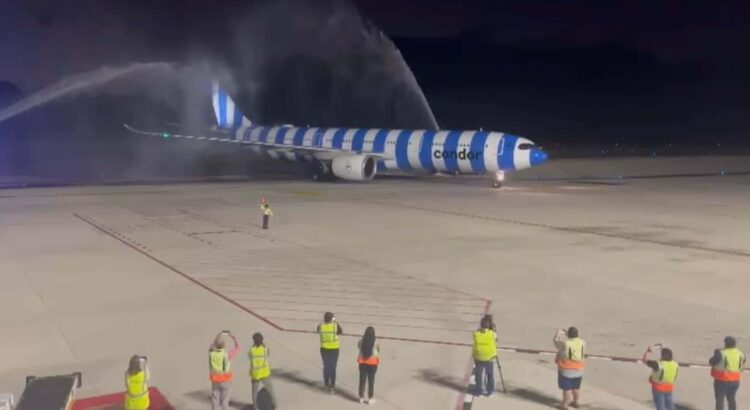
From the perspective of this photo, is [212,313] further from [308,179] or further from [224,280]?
[308,179]

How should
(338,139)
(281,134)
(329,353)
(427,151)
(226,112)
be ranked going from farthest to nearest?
→ (226,112), (281,134), (338,139), (427,151), (329,353)

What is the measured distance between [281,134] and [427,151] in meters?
14.4

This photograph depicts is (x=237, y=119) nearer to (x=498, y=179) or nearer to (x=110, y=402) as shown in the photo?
(x=498, y=179)

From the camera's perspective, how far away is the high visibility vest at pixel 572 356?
11.7 metres

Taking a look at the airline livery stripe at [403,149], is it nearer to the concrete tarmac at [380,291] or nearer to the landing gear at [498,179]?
the landing gear at [498,179]

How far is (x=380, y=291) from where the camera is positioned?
20.3 m

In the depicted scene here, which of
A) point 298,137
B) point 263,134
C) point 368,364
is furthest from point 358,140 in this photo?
point 368,364

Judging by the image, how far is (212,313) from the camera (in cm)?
1792

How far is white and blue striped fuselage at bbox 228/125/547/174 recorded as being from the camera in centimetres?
4850

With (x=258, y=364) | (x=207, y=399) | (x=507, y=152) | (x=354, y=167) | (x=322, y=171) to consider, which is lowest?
(x=207, y=399)

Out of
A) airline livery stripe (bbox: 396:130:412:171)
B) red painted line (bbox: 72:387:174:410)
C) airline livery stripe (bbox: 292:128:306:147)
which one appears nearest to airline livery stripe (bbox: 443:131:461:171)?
airline livery stripe (bbox: 396:130:412:171)

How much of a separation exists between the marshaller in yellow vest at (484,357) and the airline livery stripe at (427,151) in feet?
128

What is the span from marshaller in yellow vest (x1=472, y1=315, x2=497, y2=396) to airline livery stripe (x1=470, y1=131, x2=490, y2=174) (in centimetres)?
3677

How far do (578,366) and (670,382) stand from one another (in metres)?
1.32
